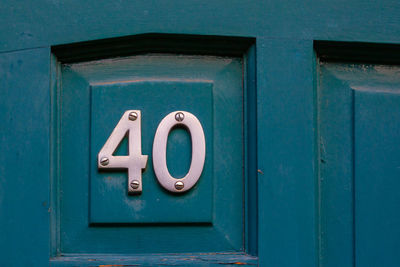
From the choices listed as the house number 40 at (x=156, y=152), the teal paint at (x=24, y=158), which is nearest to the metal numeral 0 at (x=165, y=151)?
the house number 40 at (x=156, y=152)

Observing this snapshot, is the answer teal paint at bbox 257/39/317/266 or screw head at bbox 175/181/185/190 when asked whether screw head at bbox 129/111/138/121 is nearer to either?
screw head at bbox 175/181/185/190

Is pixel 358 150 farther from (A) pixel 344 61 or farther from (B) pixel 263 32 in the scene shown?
(B) pixel 263 32

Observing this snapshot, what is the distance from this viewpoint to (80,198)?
1.01 meters

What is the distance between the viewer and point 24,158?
0.98 m

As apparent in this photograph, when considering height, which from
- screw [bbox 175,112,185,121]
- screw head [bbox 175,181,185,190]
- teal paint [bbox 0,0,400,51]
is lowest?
screw head [bbox 175,181,185,190]

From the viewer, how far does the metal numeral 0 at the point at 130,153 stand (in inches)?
39.0

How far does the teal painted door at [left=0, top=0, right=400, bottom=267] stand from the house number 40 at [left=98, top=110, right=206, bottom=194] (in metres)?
0.02

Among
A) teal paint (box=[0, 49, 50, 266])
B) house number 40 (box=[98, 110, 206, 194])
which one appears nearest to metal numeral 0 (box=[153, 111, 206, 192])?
house number 40 (box=[98, 110, 206, 194])

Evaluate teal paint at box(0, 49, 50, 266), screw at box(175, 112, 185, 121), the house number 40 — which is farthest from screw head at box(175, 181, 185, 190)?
teal paint at box(0, 49, 50, 266)

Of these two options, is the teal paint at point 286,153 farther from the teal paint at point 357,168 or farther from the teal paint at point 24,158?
the teal paint at point 24,158

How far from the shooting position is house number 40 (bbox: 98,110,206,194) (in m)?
0.99

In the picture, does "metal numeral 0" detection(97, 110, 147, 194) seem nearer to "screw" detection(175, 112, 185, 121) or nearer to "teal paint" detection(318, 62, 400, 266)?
"screw" detection(175, 112, 185, 121)

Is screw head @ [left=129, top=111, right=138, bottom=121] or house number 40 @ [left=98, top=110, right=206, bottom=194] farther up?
screw head @ [left=129, top=111, right=138, bottom=121]

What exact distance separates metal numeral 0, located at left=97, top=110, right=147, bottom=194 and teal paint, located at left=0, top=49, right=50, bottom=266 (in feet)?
0.44
